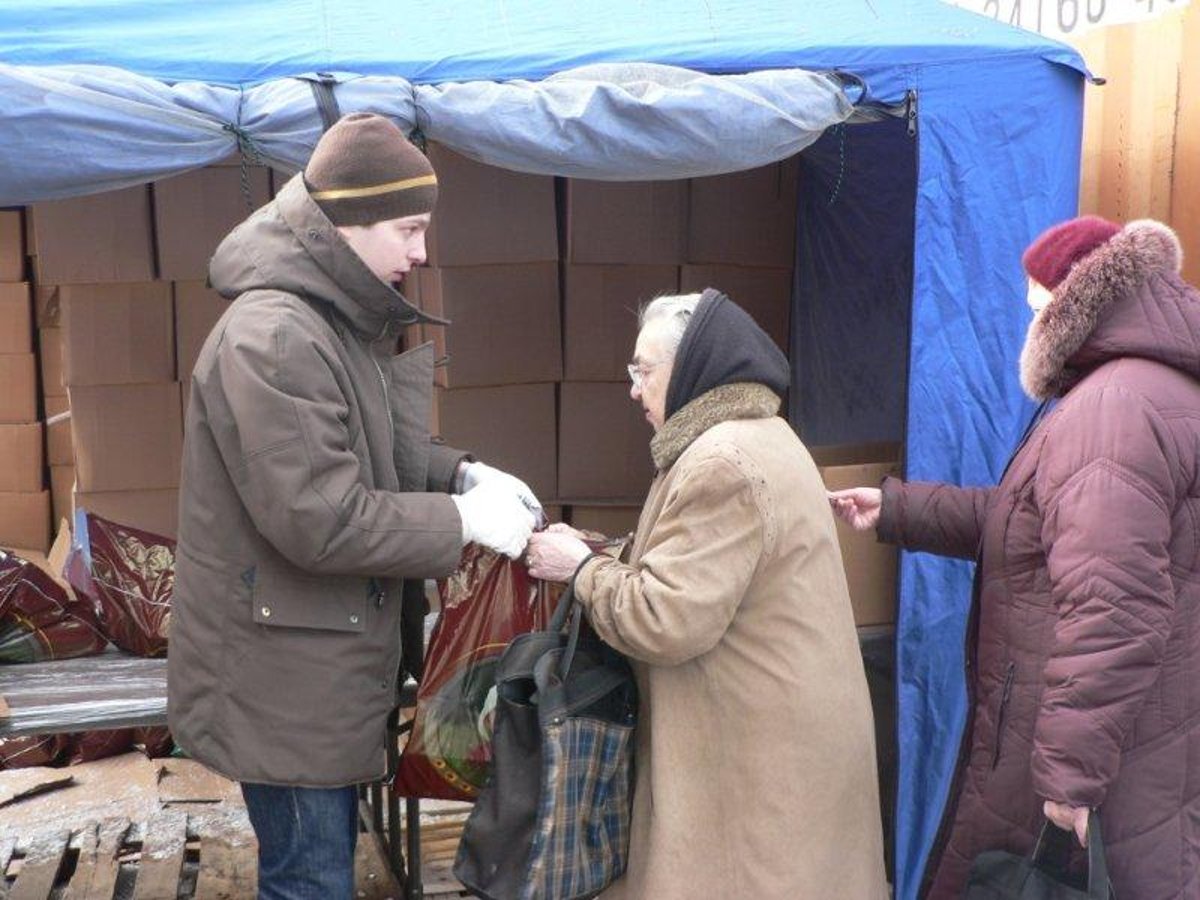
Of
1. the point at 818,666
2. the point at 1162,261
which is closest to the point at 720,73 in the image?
the point at 1162,261

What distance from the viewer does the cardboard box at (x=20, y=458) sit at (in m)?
5.34

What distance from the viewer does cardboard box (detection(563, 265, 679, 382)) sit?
436cm

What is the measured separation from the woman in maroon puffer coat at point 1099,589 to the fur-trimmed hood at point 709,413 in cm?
47

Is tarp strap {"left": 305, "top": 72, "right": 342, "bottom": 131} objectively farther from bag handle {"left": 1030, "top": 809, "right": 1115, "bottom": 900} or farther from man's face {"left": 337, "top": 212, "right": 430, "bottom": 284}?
bag handle {"left": 1030, "top": 809, "right": 1115, "bottom": 900}

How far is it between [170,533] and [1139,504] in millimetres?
3255

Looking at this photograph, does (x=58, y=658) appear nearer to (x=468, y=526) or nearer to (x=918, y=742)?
(x=468, y=526)

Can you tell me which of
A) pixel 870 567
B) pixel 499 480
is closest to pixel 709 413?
pixel 499 480

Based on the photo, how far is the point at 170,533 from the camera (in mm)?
4344

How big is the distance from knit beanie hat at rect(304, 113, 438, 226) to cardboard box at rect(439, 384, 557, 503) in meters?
2.15

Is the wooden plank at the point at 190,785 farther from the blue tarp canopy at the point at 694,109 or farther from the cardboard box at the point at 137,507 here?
the blue tarp canopy at the point at 694,109

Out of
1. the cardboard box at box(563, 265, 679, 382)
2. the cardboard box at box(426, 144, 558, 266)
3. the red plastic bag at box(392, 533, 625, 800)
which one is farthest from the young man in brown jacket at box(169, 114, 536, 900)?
the cardboard box at box(563, 265, 679, 382)

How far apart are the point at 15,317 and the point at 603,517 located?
104 inches

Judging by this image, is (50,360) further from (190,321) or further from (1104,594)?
(1104,594)

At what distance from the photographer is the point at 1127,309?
2133 millimetres
